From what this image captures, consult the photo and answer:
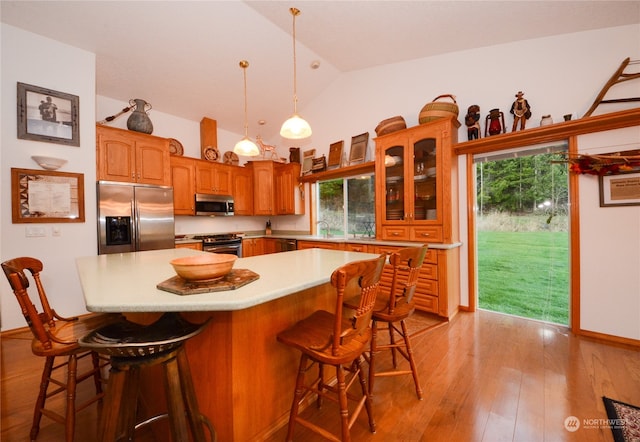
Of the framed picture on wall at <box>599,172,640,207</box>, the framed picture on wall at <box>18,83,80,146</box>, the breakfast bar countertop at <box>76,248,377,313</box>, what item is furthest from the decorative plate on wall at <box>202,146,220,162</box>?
the framed picture on wall at <box>599,172,640,207</box>

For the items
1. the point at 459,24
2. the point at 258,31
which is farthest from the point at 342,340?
the point at 258,31

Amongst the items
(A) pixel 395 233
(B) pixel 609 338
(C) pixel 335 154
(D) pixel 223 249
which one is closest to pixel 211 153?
(D) pixel 223 249

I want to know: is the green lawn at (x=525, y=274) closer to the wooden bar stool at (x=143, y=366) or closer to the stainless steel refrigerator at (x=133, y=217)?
the wooden bar stool at (x=143, y=366)

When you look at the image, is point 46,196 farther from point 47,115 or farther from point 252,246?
point 252,246

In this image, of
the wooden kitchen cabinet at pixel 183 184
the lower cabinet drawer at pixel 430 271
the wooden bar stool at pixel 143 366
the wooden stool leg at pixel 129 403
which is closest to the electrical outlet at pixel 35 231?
the wooden kitchen cabinet at pixel 183 184

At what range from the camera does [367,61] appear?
3.90 metres

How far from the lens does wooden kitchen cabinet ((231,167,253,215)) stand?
16.3 feet

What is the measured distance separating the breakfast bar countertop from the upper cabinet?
66.5 inches

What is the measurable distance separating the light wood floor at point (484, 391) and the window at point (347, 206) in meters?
2.21

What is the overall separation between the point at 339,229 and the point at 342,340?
11.9 ft

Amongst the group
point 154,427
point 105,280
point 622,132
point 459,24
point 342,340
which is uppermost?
point 459,24

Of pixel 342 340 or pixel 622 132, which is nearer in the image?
pixel 342 340

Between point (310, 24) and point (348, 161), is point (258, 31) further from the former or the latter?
point (348, 161)

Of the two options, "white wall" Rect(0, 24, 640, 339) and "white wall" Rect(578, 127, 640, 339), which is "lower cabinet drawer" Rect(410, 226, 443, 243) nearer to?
"white wall" Rect(0, 24, 640, 339)
